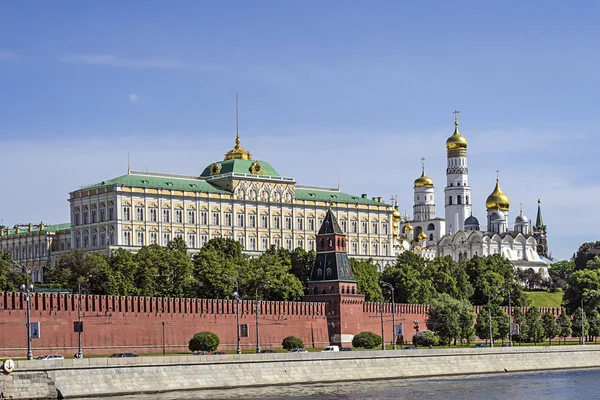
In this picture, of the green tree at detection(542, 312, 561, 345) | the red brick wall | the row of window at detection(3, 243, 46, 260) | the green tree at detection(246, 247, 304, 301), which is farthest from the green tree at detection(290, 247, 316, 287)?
the row of window at detection(3, 243, 46, 260)

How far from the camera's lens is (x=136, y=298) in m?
97.8

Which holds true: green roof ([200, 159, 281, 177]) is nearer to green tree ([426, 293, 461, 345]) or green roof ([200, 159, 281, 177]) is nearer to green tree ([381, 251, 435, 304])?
green tree ([381, 251, 435, 304])

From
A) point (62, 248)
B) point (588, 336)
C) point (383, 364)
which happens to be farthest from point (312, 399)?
point (62, 248)

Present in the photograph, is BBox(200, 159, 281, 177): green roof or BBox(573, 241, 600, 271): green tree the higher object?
BBox(200, 159, 281, 177): green roof

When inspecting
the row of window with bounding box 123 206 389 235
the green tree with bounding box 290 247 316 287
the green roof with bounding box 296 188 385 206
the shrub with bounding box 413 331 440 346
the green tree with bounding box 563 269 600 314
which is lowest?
the shrub with bounding box 413 331 440 346

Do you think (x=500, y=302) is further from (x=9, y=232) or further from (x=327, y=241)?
(x=9, y=232)

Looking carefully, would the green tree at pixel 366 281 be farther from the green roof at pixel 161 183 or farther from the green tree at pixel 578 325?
the green roof at pixel 161 183

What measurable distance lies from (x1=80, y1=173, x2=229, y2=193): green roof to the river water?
2934 inches

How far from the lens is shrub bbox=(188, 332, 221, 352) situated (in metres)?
97.1

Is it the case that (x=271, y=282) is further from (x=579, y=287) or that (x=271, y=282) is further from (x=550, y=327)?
(x=579, y=287)

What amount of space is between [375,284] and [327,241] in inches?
599

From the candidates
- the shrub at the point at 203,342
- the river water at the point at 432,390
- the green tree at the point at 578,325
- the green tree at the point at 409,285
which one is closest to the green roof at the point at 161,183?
the green tree at the point at 409,285

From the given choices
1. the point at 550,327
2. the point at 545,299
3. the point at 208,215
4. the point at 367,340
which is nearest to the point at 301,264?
the point at 550,327

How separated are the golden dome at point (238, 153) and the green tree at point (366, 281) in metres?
44.3
